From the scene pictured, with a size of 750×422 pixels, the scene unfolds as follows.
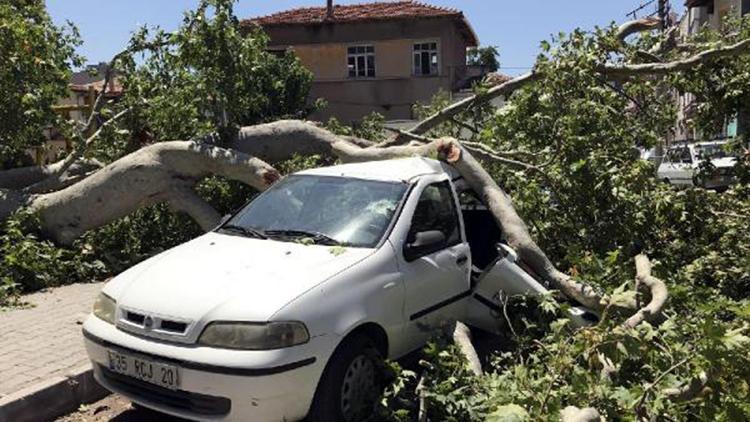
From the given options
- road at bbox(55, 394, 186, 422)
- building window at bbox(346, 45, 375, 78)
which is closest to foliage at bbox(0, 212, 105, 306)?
road at bbox(55, 394, 186, 422)

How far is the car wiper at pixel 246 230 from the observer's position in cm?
480

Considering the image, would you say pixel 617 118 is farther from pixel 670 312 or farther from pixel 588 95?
pixel 670 312

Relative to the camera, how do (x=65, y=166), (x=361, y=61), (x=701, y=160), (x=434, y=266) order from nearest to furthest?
(x=434, y=266) → (x=701, y=160) → (x=65, y=166) → (x=361, y=61)

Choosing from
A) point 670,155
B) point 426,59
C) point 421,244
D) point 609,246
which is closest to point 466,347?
point 421,244

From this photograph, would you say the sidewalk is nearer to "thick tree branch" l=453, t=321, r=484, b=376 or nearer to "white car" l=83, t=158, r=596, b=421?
"white car" l=83, t=158, r=596, b=421

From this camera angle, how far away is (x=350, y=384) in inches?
157

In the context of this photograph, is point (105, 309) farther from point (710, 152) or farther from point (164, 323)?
point (710, 152)

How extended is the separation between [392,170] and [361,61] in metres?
27.3

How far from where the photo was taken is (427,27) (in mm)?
30719

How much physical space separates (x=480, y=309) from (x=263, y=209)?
1811 millimetres

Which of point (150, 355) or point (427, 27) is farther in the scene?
point (427, 27)

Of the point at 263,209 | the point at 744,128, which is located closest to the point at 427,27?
the point at 744,128

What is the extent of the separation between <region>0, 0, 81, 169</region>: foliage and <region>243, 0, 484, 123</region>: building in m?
21.4

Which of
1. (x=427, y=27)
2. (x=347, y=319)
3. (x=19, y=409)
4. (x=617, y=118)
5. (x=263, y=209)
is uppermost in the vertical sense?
(x=427, y=27)
